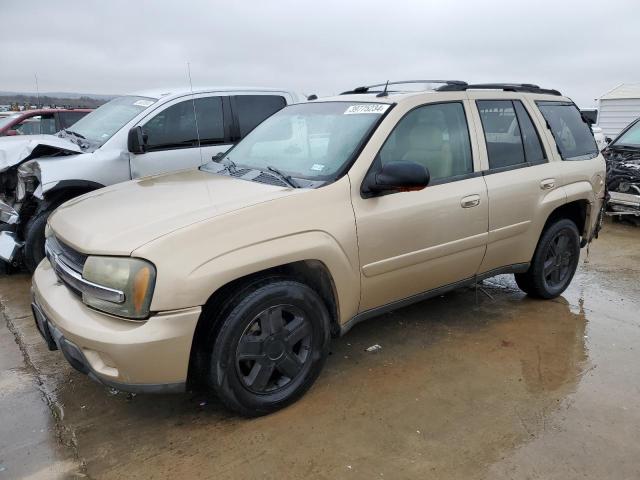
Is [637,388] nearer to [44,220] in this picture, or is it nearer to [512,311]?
[512,311]

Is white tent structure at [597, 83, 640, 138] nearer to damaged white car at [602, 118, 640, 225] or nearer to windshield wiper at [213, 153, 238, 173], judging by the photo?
damaged white car at [602, 118, 640, 225]

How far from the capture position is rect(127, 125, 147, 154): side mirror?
17.1 feet

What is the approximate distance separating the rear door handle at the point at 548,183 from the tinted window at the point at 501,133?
248mm

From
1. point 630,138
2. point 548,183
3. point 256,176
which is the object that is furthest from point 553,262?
point 630,138

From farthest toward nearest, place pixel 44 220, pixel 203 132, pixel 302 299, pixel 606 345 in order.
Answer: pixel 203 132, pixel 44 220, pixel 606 345, pixel 302 299

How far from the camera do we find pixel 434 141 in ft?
11.8

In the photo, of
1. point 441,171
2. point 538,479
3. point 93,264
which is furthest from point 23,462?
point 441,171

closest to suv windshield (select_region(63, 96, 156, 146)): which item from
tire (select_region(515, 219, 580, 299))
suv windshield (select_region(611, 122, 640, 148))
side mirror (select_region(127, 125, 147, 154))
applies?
side mirror (select_region(127, 125, 147, 154))

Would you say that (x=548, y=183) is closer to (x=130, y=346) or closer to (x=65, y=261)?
(x=130, y=346)

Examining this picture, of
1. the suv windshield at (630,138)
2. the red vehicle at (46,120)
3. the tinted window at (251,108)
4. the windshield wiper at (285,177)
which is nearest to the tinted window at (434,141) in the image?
the windshield wiper at (285,177)

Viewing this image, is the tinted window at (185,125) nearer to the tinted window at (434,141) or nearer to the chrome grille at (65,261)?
the chrome grille at (65,261)

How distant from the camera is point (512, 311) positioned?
4.50 m

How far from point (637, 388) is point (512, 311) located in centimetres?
130

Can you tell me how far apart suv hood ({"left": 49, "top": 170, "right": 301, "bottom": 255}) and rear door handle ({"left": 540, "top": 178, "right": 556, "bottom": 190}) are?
2.24m
